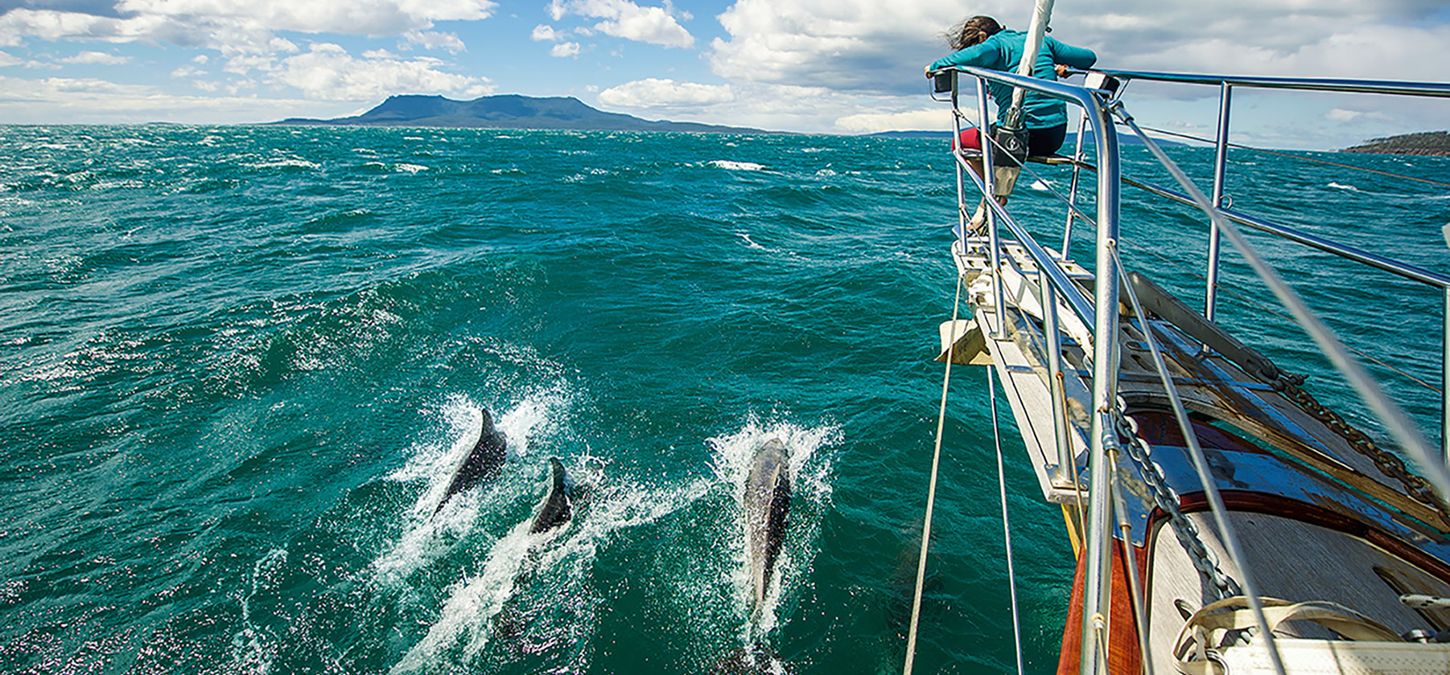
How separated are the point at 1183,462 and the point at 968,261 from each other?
11.0 ft

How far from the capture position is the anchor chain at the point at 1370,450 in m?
3.36

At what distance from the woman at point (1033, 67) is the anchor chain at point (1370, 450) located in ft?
9.80

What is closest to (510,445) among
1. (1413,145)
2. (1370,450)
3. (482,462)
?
(482,462)

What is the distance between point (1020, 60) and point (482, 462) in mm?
8364

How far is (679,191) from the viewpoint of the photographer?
38.2 m

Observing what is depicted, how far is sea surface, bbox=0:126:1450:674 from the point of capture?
23.4 ft

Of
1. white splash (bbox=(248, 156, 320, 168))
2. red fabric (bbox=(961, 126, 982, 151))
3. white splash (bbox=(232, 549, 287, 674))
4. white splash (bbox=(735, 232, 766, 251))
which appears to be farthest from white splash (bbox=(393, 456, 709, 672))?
white splash (bbox=(248, 156, 320, 168))

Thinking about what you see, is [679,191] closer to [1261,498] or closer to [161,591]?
[161,591]

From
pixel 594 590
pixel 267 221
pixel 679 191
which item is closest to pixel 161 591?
pixel 594 590

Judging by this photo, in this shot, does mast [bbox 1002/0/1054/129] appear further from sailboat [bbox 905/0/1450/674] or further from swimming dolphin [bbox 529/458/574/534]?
swimming dolphin [bbox 529/458/574/534]

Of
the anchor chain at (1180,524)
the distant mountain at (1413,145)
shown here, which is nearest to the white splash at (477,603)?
the anchor chain at (1180,524)

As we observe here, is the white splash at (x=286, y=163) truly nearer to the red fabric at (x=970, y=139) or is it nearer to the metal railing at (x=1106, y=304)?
the red fabric at (x=970, y=139)

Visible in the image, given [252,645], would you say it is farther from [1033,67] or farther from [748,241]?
[748,241]

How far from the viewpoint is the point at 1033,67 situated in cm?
607
